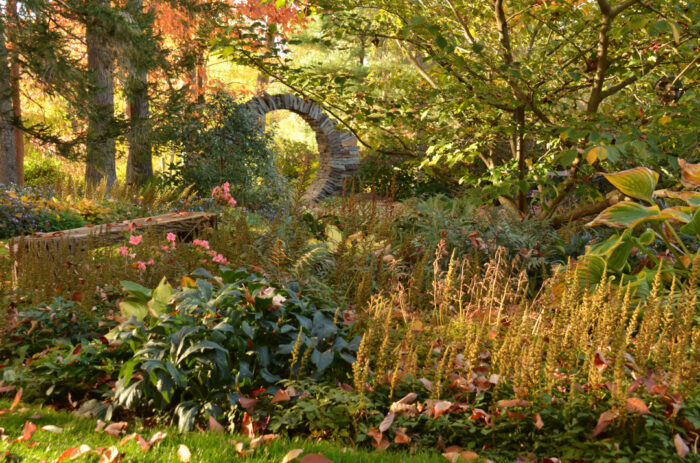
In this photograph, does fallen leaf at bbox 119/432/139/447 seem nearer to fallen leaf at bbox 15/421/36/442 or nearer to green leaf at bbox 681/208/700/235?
fallen leaf at bbox 15/421/36/442

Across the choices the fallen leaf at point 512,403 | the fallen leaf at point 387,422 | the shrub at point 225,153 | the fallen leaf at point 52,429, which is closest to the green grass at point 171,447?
the fallen leaf at point 52,429

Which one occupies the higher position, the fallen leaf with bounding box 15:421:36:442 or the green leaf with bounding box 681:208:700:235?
the green leaf with bounding box 681:208:700:235

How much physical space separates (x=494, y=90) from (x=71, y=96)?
9134mm

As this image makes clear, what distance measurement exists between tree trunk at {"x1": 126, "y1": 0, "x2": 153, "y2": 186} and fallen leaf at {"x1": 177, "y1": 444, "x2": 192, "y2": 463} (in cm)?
1013

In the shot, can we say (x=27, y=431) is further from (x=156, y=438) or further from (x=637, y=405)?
(x=637, y=405)

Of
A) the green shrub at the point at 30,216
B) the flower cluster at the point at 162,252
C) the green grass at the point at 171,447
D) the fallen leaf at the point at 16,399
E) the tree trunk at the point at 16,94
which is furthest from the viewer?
the tree trunk at the point at 16,94

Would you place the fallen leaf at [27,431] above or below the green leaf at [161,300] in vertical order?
below

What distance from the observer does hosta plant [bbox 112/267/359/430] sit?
262cm

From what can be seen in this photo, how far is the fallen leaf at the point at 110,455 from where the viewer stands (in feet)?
7.25

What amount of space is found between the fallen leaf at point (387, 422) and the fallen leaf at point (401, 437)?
0.05 metres

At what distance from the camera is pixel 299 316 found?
3.02m

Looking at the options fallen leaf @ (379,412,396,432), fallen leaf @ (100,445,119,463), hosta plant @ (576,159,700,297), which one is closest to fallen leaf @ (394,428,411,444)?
fallen leaf @ (379,412,396,432)

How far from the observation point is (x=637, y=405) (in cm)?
222

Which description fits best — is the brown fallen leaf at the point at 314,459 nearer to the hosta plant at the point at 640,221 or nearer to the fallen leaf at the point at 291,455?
the fallen leaf at the point at 291,455
